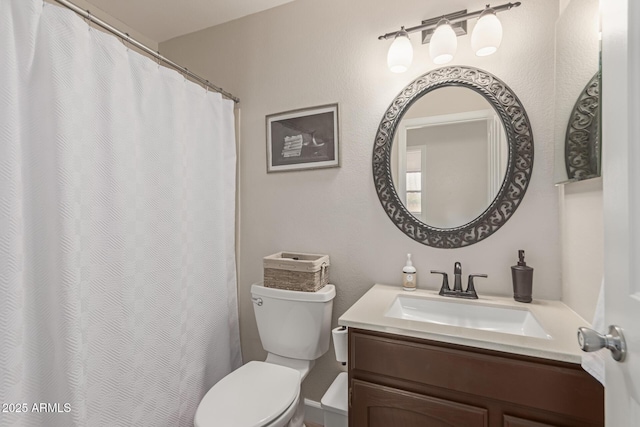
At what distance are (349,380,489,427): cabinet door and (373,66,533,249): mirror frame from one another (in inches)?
27.4

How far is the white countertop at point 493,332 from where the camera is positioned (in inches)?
34.1

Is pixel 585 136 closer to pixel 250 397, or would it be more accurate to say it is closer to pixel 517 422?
pixel 517 422

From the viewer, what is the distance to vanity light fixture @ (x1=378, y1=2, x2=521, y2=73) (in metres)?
1.25

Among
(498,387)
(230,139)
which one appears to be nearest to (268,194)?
(230,139)

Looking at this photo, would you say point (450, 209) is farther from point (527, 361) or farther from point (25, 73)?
point (25, 73)

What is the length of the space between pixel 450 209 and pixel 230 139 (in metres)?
1.36

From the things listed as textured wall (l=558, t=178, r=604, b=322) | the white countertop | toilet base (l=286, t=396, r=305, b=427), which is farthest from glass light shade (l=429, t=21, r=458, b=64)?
toilet base (l=286, t=396, r=305, b=427)

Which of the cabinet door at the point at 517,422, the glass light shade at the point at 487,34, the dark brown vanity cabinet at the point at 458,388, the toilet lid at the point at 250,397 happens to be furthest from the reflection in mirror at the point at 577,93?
the toilet lid at the point at 250,397

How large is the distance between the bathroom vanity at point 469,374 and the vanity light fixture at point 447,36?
113 cm

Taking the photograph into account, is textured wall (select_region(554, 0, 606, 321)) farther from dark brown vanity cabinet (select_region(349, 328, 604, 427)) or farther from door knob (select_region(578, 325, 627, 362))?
door knob (select_region(578, 325, 627, 362))

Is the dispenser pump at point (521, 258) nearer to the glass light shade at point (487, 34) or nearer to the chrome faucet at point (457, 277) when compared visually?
the chrome faucet at point (457, 277)

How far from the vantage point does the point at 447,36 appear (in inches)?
50.8

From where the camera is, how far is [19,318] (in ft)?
2.96

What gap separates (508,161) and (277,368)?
145cm
